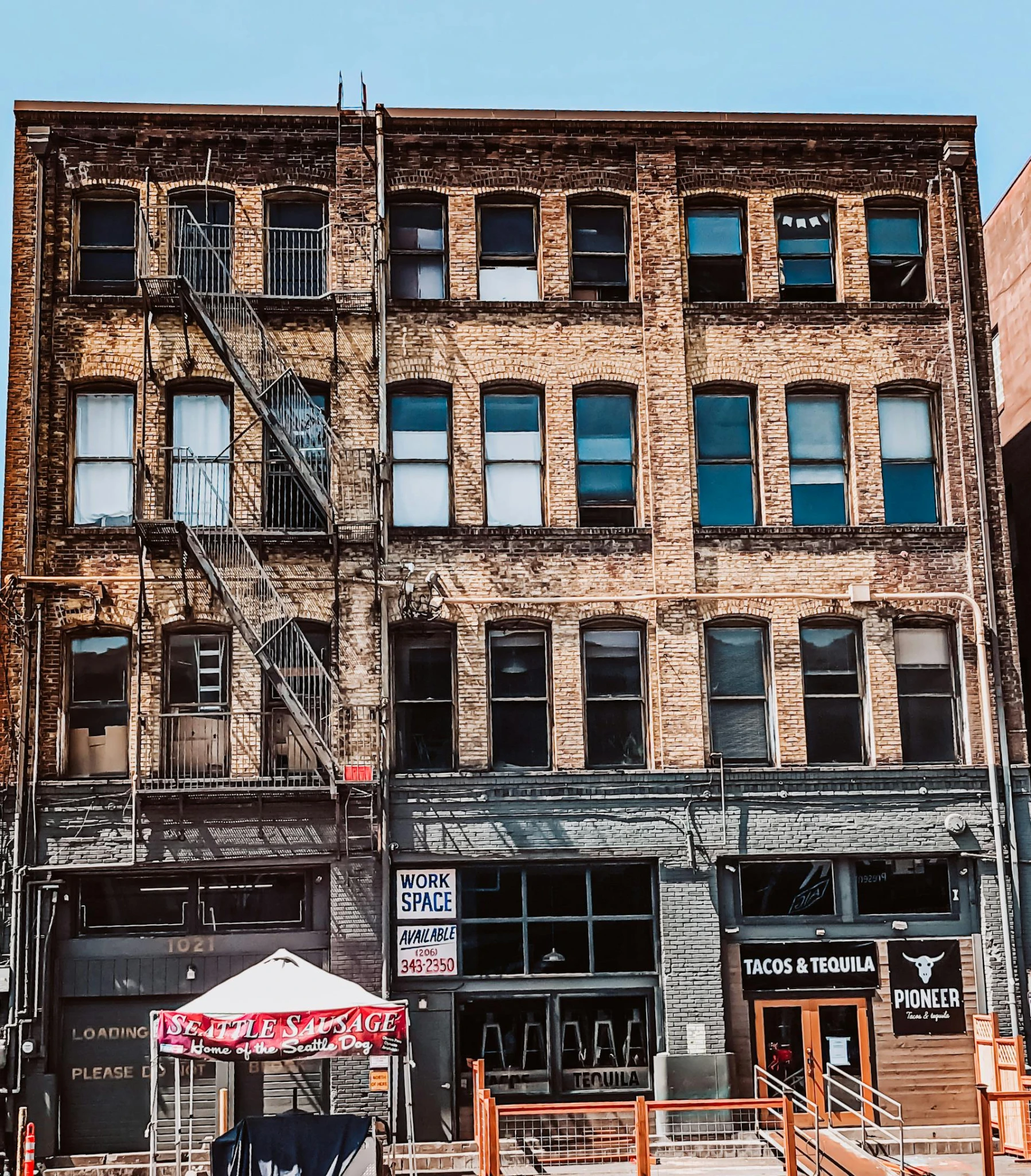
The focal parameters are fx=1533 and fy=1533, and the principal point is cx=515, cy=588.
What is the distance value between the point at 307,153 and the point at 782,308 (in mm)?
7815

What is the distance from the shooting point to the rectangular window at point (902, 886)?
22.7 meters

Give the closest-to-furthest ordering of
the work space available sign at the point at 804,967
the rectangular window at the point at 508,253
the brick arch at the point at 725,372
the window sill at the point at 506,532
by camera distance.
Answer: the work space available sign at the point at 804,967
the window sill at the point at 506,532
the brick arch at the point at 725,372
the rectangular window at the point at 508,253

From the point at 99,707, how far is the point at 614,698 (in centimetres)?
757

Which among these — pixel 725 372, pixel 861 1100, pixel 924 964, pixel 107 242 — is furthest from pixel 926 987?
pixel 107 242

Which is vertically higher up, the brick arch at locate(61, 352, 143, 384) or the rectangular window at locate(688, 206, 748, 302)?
the rectangular window at locate(688, 206, 748, 302)

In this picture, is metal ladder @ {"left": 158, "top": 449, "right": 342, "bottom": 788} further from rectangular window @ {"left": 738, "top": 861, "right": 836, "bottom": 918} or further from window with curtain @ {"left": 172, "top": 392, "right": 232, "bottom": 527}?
rectangular window @ {"left": 738, "top": 861, "right": 836, "bottom": 918}

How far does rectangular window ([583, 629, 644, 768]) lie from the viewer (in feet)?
75.2

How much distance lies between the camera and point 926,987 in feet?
73.5

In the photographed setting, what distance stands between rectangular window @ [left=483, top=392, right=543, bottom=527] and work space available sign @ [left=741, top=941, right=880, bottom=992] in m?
7.20

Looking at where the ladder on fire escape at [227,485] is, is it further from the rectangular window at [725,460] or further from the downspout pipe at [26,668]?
the rectangular window at [725,460]

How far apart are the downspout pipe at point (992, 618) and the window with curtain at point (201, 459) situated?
11.5 meters

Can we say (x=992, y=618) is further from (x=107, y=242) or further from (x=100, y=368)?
(x=107, y=242)

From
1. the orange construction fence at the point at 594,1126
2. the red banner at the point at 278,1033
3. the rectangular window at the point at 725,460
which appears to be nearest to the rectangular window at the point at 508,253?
the rectangular window at the point at 725,460

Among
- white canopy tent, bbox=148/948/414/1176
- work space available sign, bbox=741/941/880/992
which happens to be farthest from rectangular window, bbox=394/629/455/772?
white canopy tent, bbox=148/948/414/1176
